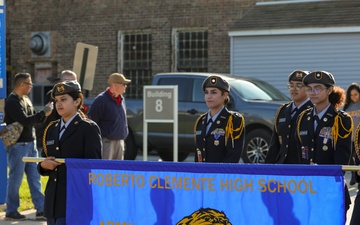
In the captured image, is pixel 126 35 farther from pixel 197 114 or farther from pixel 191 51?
pixel 197 114

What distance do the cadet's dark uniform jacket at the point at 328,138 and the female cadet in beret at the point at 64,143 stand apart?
1.75m

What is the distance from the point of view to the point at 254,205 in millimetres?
6863

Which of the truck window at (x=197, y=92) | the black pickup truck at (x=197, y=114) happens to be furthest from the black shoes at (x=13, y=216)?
the truck window at (x=197, y=92)

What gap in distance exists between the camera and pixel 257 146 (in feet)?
57.9

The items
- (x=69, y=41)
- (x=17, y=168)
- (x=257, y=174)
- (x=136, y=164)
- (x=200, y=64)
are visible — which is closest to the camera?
(x=257, y=174)

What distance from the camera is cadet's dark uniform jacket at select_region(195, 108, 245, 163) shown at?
8148 mm

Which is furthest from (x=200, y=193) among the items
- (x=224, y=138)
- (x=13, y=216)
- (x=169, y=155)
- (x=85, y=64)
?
(x=169, y=155)

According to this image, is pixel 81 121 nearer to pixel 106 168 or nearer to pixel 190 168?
pixel 106 168

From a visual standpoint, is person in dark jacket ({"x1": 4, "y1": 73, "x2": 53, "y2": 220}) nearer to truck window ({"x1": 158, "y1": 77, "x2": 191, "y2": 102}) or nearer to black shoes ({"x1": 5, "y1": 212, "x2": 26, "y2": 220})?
black shoes ({"x1": 5, "y1": 212, "x2": 26, "y2": 220})

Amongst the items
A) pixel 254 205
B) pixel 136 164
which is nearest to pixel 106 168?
pixel 136 164

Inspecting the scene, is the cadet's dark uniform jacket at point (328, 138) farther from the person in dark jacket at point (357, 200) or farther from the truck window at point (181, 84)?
the truck window at point (181, 84)

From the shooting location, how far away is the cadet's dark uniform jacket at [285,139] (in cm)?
852

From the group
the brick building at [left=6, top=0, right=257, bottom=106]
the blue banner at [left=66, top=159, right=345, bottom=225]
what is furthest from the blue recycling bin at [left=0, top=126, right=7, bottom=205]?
the brick building at [left=6, top=0, right=257, bottom=106]

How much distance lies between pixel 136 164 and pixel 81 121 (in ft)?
1.99
